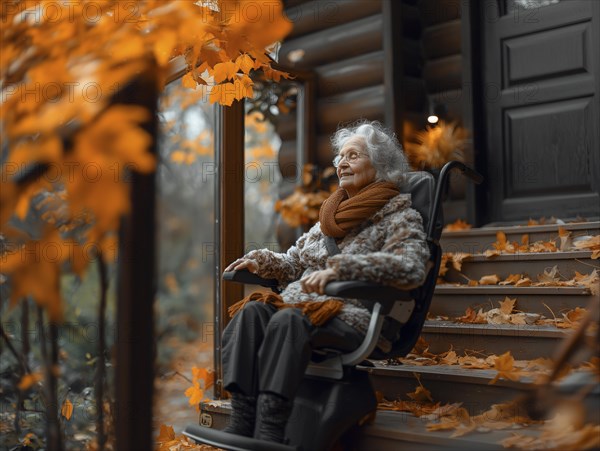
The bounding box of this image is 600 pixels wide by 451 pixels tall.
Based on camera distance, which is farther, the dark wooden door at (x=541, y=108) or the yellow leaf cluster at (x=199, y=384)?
the dark wooden door at (x=541, y=108)

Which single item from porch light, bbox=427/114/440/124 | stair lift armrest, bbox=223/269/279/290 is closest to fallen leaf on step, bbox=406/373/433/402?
stair lift armrest, bbox=223/269/279/290

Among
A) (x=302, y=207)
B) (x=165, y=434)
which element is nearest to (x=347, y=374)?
Result: (x=165, y=434)

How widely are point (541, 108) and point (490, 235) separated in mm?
980

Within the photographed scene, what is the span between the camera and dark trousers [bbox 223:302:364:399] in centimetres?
227

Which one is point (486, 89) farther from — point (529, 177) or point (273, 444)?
point (273, 444)

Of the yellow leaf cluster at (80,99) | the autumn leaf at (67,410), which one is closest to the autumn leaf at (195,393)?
the autumn leaf at (67,410)

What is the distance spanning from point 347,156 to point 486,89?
2.08m

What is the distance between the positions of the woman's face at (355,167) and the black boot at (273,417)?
0.97 metres

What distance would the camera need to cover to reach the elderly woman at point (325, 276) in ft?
7.55

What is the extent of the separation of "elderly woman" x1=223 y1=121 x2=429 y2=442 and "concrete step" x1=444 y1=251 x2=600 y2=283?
96cm

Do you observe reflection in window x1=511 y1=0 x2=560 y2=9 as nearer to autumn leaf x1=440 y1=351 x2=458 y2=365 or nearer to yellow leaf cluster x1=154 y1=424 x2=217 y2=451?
autumn leaf x1=440 y1=351 x2=458 y2=365

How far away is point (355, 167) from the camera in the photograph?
2809 mm

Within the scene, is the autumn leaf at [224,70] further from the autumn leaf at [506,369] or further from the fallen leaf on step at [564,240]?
the fallen leaf on step at [564,240]

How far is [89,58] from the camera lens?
1.49 metres
